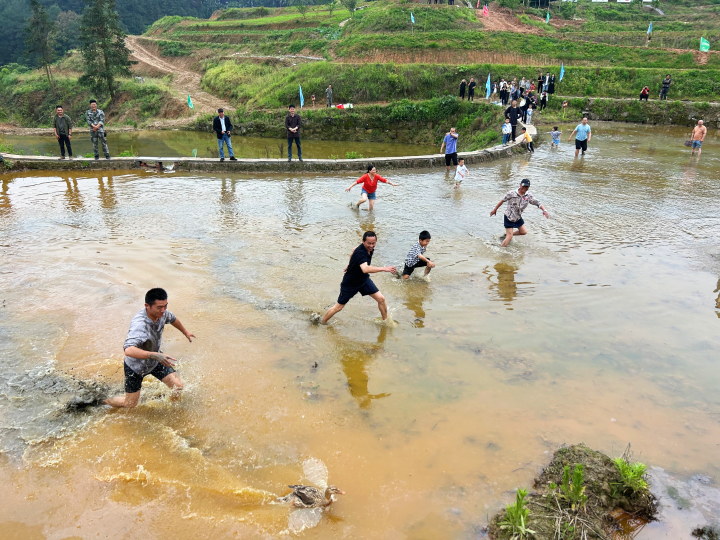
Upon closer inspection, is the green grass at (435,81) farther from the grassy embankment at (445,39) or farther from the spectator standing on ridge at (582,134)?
the spectator standing on ridge at (582,134)

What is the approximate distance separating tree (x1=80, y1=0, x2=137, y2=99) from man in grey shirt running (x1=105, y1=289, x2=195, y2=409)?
4529cm

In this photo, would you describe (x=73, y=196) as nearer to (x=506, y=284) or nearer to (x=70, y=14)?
(x=506, y=284)

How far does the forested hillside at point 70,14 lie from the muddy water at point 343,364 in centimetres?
6664

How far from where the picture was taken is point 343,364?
5.74 meters

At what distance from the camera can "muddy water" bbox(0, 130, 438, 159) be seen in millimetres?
24422

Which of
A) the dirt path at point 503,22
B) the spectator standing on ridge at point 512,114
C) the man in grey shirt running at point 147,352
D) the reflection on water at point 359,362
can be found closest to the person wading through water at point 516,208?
the reflection on water at point 359,362

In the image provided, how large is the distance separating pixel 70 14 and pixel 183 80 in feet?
135

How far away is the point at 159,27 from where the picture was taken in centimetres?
7212

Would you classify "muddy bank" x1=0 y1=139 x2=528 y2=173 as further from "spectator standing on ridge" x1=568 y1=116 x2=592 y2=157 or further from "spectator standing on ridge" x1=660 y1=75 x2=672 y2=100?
"spectator standing on ridge" x1=660 y1=75 x2=672 y2=100

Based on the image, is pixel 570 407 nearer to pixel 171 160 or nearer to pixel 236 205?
pixel 236 205

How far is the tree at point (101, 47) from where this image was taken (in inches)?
1625

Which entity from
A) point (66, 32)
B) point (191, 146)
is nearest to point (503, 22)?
point (191, 146)

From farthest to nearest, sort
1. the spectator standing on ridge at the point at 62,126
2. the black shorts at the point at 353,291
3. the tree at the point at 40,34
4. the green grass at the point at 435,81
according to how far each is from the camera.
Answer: the tree at the point at 40,34 → the green grass at the point at 435,81 → the spectator standing on ridge at the point at 62,126 → the black shorts at the point at 353,291

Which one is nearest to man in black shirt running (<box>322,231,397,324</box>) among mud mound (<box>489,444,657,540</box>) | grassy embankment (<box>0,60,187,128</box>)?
mud mound (<box>489,444,657,540</box>)
